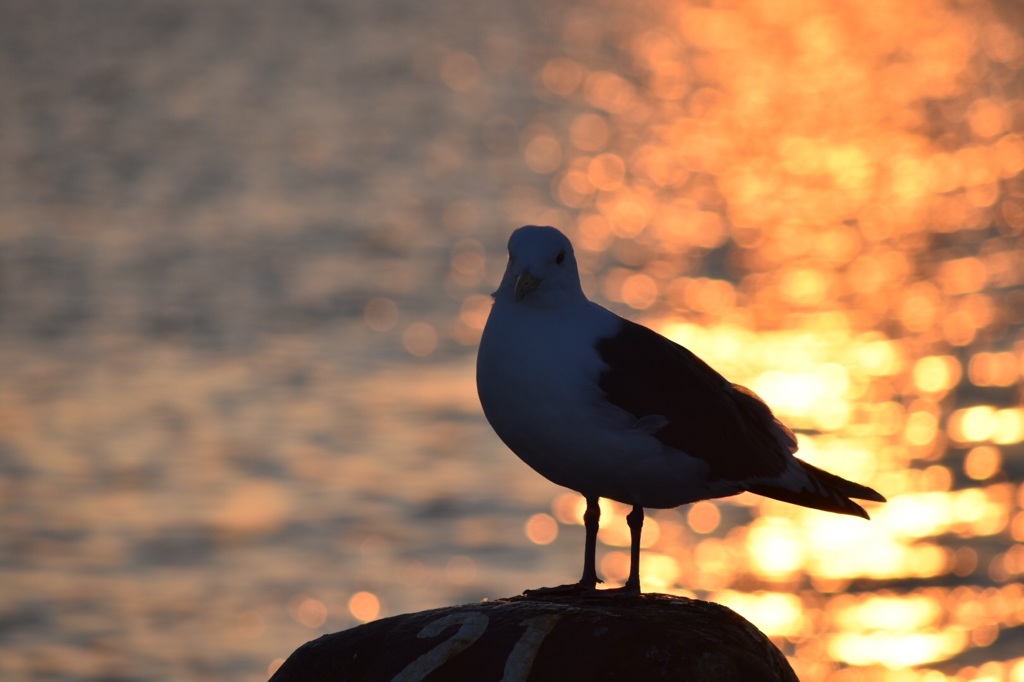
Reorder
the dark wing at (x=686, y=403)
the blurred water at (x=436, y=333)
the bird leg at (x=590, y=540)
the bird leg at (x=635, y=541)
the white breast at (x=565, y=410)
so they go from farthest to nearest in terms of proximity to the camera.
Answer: the blurred water at (x=436, y=333) < the bird leg at (x=590, y=540) < the bird leg at (x=635, y=541) < the dark wing at (x=686, y=403) < the white breast at (x=565, y=410)

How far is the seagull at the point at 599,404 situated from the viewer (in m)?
9.96

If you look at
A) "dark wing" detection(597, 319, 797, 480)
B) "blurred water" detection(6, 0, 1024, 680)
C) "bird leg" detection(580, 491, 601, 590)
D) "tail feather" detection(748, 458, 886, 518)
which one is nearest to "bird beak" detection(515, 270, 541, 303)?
"dark wing" detection(597, 319, 797, 480)

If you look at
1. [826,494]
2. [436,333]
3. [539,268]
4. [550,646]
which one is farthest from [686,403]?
[436,333]

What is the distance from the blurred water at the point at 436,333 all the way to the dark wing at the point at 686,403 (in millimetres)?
14033

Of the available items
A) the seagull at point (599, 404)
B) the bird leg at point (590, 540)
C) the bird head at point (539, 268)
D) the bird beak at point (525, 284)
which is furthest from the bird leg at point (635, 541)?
the bird beak at point (525, 284)

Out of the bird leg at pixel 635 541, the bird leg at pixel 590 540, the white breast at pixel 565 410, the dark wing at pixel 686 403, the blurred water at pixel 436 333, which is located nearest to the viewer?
the white breast at pixel 565 410

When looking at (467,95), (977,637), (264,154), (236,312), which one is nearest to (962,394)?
(977,637)

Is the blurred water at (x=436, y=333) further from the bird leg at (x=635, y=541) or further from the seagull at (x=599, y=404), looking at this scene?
the seagull at (x=599, y=404)

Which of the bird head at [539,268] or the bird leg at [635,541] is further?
the bird leg at [635,541]

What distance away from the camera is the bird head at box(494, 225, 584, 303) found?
10016 mm

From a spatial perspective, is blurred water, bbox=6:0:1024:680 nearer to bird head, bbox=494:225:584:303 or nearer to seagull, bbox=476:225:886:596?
seagull, bbox=476:225:886:596

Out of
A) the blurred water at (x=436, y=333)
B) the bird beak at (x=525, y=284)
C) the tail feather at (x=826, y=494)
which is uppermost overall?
the blurred water at (x=436, y=333)

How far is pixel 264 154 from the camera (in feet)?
176

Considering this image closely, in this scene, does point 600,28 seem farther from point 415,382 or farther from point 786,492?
point 786,492
